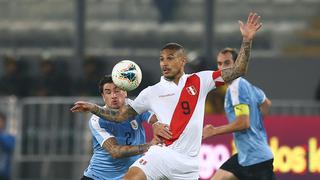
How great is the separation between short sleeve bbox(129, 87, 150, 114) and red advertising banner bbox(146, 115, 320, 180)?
649 cm

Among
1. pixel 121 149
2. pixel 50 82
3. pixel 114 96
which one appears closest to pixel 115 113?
pixel 114 96

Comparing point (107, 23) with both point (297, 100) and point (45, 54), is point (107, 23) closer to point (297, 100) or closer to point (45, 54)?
point (45, 54)

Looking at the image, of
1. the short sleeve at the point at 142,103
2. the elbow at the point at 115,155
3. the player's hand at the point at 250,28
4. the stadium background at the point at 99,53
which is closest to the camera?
the player's hand at the point at 250,28

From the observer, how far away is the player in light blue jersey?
1224 centimetres

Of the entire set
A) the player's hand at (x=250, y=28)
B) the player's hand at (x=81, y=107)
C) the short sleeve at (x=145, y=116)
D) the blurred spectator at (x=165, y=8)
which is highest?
the blurred spectator at (x=165, y=8)

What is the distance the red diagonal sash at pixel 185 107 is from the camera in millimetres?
11766

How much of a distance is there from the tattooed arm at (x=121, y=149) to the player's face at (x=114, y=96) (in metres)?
0.36

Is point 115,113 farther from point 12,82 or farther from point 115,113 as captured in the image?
point 12,82

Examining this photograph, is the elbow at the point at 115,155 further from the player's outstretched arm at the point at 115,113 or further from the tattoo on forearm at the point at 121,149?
the player's outstretched arm at the point at 115,113

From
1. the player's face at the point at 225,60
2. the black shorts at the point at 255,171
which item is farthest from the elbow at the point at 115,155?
the black shorts at the point at 255,171

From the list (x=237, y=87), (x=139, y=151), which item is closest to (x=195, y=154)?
(x=139, y=151)

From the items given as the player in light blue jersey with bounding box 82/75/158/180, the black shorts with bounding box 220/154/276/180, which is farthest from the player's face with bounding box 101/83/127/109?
the black shorts with bounding box 220/154/276/180

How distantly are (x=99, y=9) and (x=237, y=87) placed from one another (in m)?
9.35

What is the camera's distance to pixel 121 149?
12.2 metres
